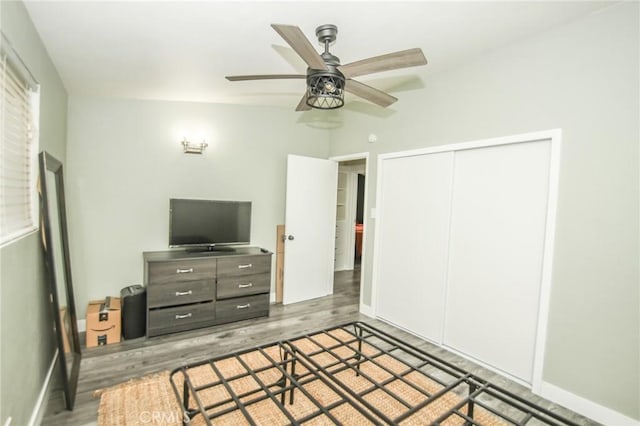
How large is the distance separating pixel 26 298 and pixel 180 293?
146 centimetres

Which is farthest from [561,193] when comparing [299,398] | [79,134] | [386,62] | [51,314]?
[79,134]

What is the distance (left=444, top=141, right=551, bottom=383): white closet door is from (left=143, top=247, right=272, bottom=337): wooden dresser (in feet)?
6.82

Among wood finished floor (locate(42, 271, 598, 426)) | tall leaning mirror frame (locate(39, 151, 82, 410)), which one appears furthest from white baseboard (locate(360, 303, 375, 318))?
tall leaning mirror frame (locate(39, 151, 82, 410))

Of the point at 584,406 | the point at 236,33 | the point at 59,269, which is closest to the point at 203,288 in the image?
the point at 59,269

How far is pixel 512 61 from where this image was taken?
257 centimetres

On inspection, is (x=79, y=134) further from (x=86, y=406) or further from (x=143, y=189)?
(x=86, y=406)

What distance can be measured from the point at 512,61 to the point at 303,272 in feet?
10.7

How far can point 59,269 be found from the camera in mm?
2543

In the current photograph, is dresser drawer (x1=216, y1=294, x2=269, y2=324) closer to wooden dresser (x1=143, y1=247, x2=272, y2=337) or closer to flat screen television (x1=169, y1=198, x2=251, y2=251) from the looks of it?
wooden dresser (x1=143, y1=247, x2=272, y2=337)

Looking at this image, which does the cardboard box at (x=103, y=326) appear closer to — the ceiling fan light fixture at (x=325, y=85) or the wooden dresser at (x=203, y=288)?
the wooden dresser at (x=203, y=288)

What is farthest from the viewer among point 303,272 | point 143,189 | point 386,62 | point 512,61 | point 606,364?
point 303,272

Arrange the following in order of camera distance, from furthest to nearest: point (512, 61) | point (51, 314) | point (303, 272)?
1. point (303, 272)
2. point (512, 61)
3. point (51, 314)

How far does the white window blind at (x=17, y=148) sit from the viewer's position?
1.52 m

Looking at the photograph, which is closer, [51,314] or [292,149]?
[51,314]
